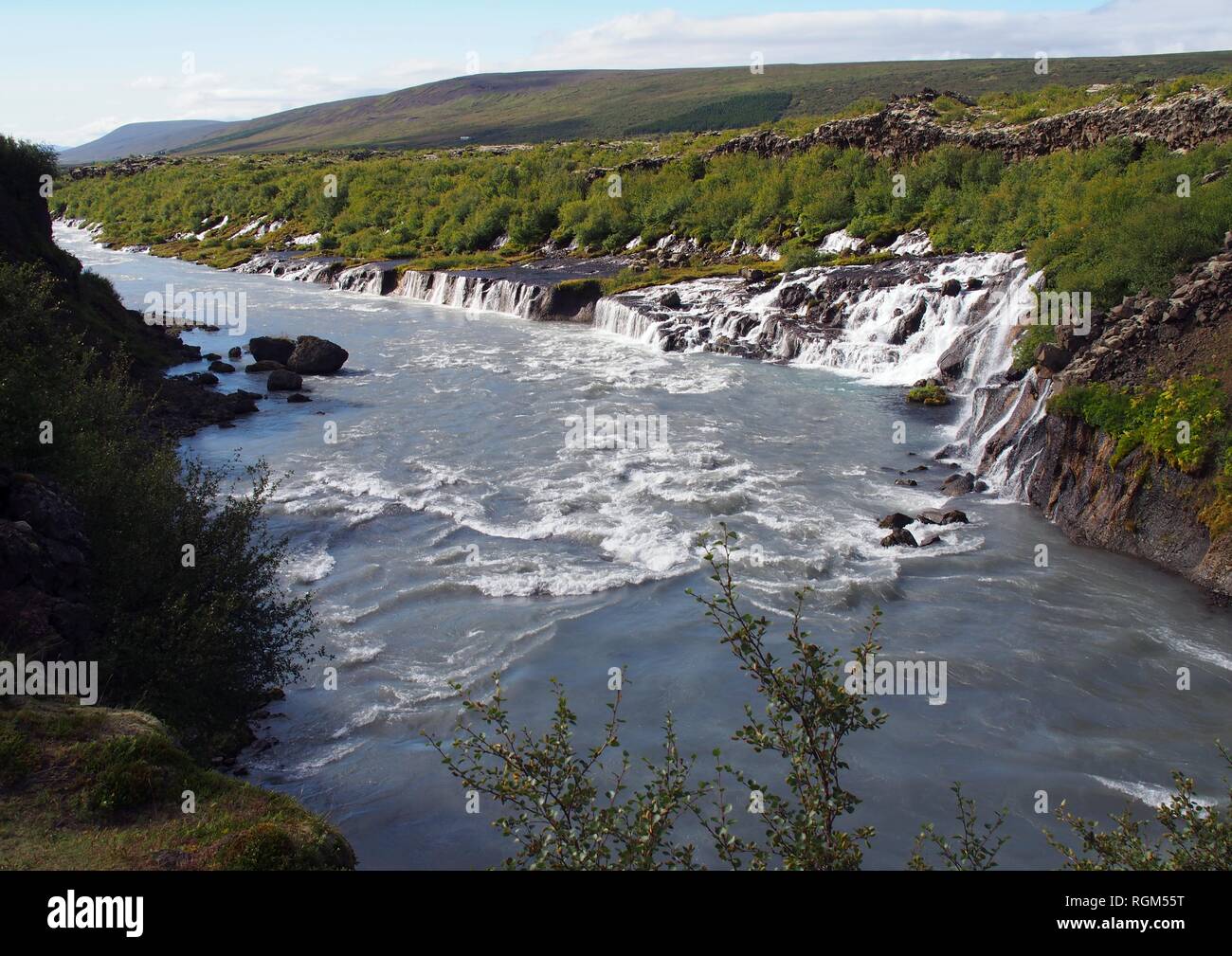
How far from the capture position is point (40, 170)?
3553 cm

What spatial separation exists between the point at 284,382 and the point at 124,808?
30.1 meters

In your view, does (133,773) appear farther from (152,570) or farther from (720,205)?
(720,205)

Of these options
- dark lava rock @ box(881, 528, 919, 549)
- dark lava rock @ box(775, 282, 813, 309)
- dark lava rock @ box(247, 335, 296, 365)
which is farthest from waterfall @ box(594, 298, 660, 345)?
dark lava rock @ box(881, 528, 919, 549)

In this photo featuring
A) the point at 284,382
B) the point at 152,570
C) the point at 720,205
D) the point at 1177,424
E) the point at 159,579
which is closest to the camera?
the point at 152,570

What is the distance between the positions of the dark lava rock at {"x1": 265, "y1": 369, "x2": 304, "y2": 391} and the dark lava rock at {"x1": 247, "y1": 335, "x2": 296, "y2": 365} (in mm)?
3390

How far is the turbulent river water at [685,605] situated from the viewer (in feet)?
43.1

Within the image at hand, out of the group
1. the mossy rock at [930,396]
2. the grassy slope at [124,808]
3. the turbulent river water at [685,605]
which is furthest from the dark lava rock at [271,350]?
the grassy slope at [124,808]

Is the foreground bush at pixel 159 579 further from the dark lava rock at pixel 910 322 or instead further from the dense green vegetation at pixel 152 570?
the dark lava rock at pixel 910 322

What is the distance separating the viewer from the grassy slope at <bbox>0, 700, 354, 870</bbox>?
8.13 metres

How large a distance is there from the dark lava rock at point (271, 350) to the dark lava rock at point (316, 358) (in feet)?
1.85

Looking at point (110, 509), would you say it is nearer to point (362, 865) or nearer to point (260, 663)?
point (260, 663)

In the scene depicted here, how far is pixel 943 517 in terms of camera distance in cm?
2189

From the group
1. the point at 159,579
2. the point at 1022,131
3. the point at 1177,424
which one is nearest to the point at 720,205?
the point at 1022,131

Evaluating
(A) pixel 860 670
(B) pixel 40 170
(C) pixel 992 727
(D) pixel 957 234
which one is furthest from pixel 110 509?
(D) pixel 957 234
